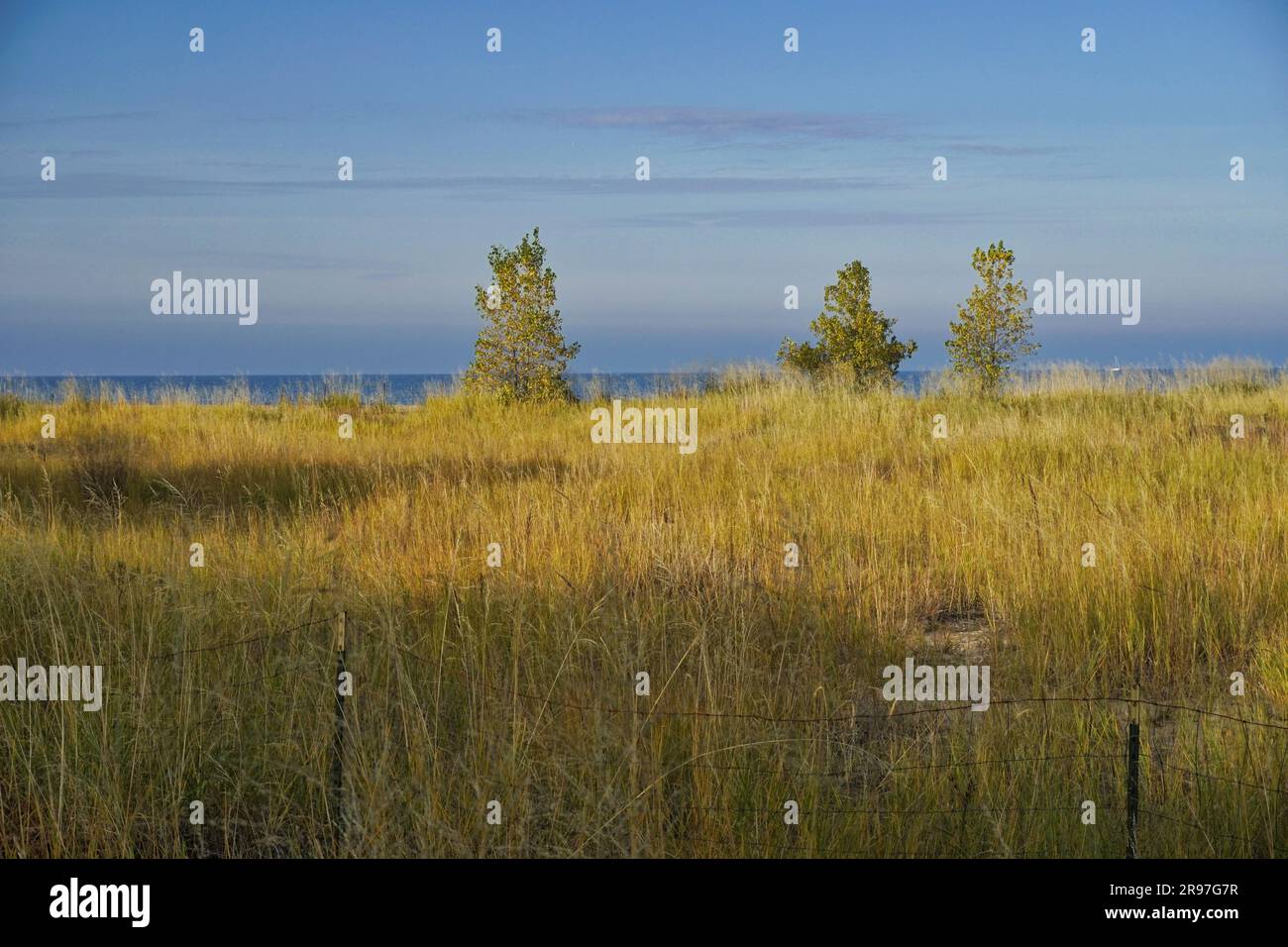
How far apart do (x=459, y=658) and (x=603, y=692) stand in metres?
0.93

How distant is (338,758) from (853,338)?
20.3 meters

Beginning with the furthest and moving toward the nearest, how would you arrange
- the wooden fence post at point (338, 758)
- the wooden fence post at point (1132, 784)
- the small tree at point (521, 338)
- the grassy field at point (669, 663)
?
1. the small tree at point (521, 338)
2. the grassy field at point (669, 663)
3. the wooden fence post at point (338, 758)
4. the wooden fence post at point (1132, 784)

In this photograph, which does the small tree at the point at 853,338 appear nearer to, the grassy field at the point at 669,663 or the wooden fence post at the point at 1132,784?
the grassy field at the point at 669,663

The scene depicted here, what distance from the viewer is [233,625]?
17.1 ft

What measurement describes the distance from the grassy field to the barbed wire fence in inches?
0.8

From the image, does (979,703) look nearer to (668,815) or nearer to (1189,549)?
(668,815)

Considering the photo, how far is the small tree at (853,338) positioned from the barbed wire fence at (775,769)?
18378 mm

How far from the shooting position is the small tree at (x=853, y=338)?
22750 millimetres

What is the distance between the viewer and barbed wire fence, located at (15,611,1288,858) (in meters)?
3.60

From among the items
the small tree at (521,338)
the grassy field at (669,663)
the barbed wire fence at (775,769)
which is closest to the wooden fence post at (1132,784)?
the barbed wire fence at (775,769)

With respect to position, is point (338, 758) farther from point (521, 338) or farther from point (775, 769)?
point (521, 338)

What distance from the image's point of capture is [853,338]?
75.6 ft

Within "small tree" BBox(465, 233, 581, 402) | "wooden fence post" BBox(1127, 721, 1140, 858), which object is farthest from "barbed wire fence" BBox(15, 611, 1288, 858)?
"small tree" BBox(465, 233, 581, 402)
